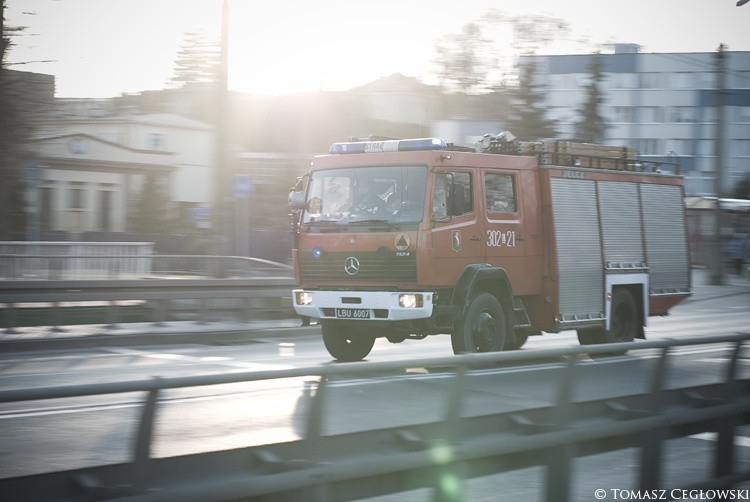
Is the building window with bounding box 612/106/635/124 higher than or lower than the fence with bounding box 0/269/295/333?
higher

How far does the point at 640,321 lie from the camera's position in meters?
16.4

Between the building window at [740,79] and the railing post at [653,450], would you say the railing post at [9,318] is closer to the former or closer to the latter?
the railing post at [653,450]

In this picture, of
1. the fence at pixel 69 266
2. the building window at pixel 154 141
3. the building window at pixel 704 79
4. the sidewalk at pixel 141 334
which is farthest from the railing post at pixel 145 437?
the building window at pixel 704 79

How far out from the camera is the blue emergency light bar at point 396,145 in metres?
13.1

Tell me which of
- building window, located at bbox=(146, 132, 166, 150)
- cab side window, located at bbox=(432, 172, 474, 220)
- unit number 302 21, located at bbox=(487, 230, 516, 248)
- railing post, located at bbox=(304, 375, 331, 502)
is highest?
building window, located at bbox=(146, 132, 166, 150)

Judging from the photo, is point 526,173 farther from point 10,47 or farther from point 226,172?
point 10,47

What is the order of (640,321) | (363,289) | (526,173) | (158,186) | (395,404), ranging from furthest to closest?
(158,186) < (640,321) < (526,173) < (363,289) < (395,404)

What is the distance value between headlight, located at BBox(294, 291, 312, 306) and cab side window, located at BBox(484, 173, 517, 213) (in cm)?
251

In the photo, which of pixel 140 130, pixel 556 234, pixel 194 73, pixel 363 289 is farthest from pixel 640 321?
pixel 194 73

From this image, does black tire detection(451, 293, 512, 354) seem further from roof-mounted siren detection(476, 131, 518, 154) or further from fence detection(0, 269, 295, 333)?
fence detection(0, 269, 295, 333)

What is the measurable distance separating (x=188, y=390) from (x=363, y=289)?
9722 millimetres

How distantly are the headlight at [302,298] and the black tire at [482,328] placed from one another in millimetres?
1908

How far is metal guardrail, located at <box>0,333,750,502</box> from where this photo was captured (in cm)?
337

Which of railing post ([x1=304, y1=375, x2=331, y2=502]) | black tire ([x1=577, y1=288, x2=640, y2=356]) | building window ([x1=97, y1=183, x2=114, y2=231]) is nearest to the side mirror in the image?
black tire ([x1=577, y1=288, x2=640, y2=356])
